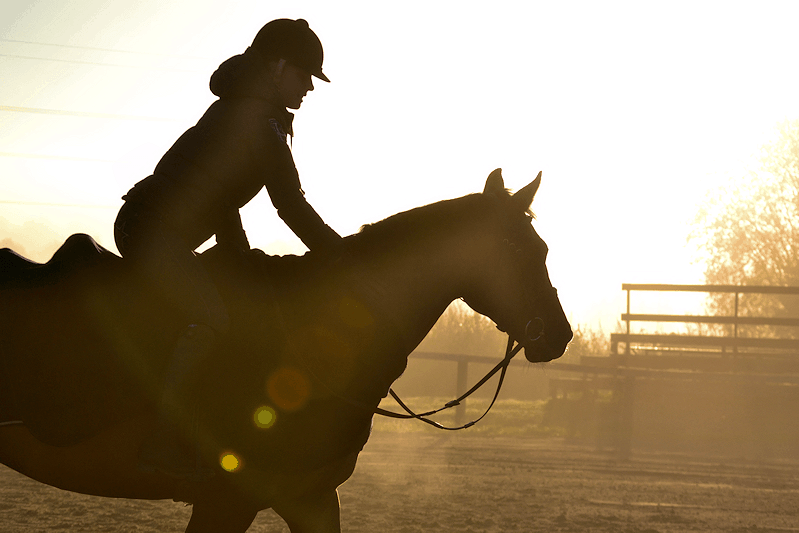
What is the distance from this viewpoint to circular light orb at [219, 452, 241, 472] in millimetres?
3611

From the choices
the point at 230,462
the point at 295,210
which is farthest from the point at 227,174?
the point at 230,462

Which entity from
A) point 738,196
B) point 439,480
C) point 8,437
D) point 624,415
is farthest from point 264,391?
point 738,196

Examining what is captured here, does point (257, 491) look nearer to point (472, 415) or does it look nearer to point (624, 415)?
point (624, 415)

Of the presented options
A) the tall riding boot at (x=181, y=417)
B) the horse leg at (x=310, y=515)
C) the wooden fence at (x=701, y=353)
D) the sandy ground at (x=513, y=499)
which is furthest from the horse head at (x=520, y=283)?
the wooden fence at (x=701, y=353)

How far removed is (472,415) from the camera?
21312mm

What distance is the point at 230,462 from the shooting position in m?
3.61

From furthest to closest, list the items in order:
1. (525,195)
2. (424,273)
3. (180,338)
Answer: (525,195), (424,273), (180,338)

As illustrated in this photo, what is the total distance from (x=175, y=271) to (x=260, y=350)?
0.55 metres

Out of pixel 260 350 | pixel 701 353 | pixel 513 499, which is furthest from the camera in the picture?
pixel 701 353

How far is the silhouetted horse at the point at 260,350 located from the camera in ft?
11.9

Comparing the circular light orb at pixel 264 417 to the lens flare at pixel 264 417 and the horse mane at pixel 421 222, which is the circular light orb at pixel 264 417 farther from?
the horse mane at pixel 421 222

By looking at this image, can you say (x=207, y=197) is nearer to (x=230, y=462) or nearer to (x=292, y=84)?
(x=292, y=84)

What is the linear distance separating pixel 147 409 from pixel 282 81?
1689 millimetres

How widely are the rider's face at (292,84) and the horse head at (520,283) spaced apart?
1095 millimetres
